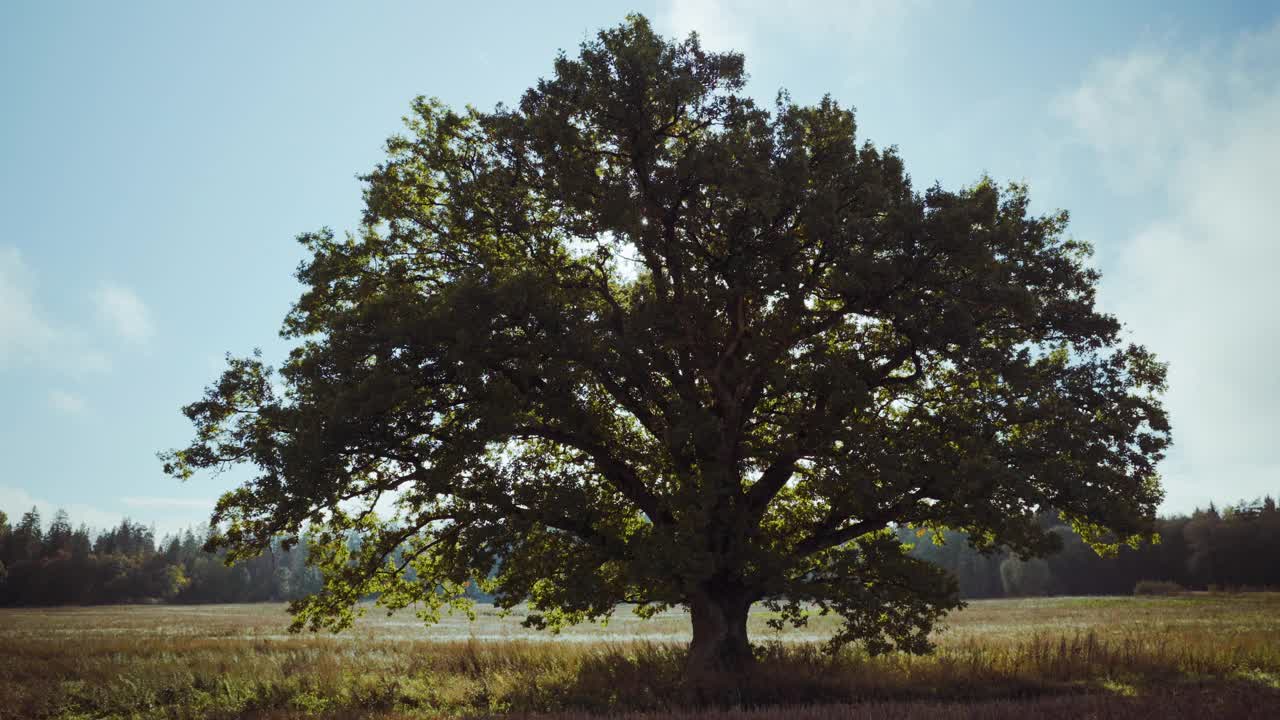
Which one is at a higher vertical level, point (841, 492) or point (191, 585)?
point (841, 492)

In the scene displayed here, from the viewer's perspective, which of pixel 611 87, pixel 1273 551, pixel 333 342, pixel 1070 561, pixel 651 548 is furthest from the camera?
pixel 1070 561

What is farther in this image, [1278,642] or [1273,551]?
[1273,551]

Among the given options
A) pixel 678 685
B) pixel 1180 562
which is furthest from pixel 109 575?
pixel 1180 562

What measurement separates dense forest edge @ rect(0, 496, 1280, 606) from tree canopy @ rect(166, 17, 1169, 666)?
134 feet

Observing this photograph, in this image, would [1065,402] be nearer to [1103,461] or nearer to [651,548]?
[1103,461]

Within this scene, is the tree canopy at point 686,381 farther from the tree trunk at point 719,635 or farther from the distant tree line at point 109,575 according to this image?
the distant tree line at point 109,575

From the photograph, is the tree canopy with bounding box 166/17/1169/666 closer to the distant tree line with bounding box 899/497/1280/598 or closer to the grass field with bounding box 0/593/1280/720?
the grass field with bounding box 0/593/1280/720

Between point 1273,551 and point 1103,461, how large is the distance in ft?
→ 247

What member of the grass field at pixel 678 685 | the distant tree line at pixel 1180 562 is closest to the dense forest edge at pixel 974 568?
the distant tree line at pixel 1180 562

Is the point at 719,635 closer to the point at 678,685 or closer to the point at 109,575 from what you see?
the point at 678,685

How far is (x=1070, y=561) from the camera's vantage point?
9262 centimetres

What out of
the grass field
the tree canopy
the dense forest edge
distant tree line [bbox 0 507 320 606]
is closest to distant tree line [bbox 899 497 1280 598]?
the dense forest edge

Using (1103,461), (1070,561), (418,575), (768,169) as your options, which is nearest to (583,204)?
(768,169)

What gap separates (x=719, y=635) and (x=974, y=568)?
108 metres
